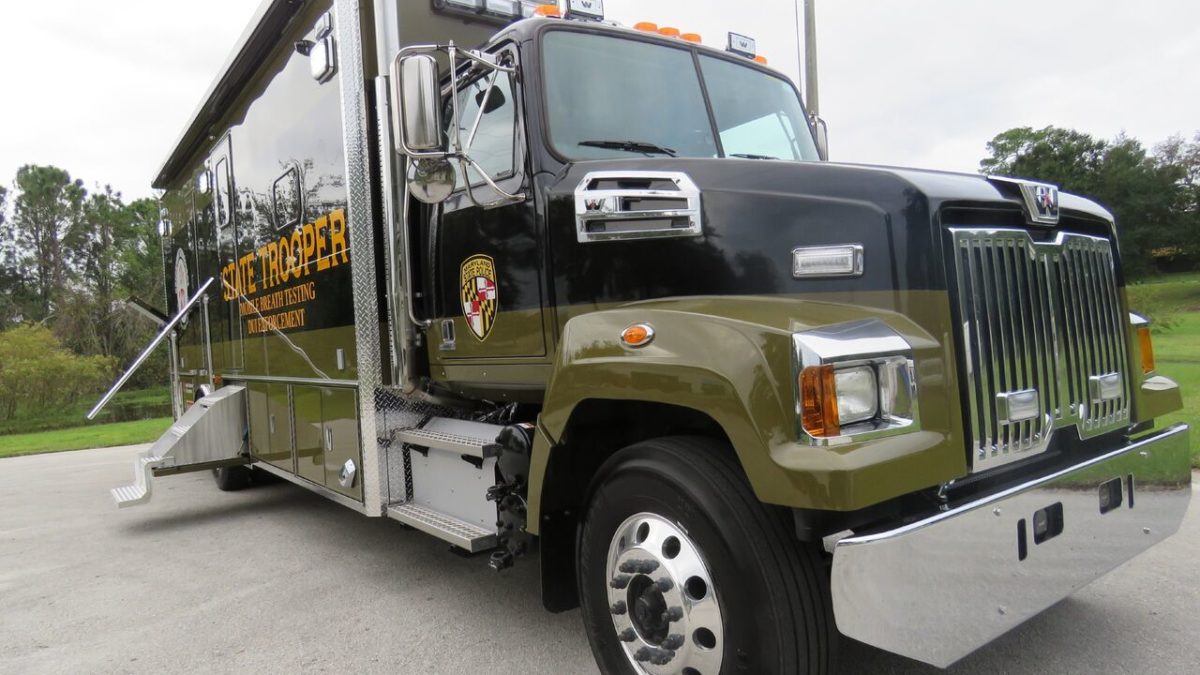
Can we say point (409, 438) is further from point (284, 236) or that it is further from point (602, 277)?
point (284, 236)

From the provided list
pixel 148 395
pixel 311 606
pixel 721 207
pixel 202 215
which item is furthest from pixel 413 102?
pixel 148 395

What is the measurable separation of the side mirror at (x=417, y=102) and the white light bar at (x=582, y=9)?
770mm

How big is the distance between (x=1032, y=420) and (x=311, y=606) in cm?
344

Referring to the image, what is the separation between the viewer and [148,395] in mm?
37438

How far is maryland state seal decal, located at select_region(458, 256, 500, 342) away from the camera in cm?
346

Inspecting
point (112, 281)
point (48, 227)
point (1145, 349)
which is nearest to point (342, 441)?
point (1145, 349)

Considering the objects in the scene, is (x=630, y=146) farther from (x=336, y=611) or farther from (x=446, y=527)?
(x=336, y=611)

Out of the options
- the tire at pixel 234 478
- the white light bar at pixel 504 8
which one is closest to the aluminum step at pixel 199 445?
the tire at pixel 234 478

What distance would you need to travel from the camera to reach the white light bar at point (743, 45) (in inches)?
151

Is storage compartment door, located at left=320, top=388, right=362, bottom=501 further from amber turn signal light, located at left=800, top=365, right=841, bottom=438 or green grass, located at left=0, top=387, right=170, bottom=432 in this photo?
green grass, located at left=0, top=387, right=170, bottom=432

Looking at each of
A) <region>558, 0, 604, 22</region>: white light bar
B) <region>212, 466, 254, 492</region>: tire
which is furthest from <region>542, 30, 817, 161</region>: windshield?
<region>212, 466, 254, 492</region>: tire

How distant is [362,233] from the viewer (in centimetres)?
408

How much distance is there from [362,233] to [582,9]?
63.9 inches

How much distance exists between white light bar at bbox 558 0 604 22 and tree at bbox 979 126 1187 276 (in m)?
47.4
